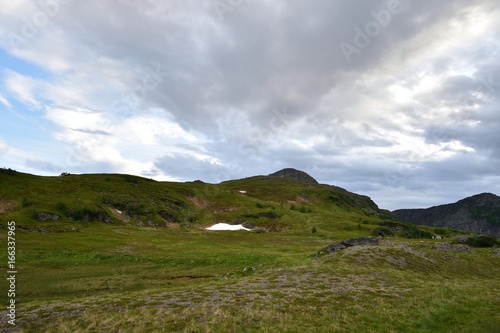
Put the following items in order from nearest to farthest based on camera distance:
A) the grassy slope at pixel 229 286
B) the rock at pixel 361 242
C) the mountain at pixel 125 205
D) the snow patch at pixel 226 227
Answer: the grassy slope at pixel 229 286 < the rock at pixel 361 242 < the mountain at pixel 125 205 < the snow patch at pixel 226 227

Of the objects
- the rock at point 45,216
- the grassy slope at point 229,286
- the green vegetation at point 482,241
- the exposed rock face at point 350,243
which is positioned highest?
the rock at point 45,216

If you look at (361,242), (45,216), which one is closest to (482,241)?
(361,242)

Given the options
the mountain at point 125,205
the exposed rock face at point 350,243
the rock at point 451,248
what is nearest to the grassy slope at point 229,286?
the mountain at point 125,205

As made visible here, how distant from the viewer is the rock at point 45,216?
84062 mm

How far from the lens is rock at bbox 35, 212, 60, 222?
84062 mm

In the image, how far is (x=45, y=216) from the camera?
85.5 m

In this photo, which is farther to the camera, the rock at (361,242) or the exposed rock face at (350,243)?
the rock at (361,242)

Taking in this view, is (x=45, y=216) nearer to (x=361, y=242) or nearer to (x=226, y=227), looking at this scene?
(x=226, y=227)

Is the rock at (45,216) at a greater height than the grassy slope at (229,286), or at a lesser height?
greater

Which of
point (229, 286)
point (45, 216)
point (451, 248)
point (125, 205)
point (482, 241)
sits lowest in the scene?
point (482, 241)

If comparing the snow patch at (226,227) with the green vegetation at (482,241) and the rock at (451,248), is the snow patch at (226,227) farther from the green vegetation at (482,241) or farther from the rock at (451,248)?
the rock at (451,248)

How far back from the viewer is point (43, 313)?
71.1 feet

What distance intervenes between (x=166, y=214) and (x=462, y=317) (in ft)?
343

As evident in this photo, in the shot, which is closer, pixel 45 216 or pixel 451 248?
pixel 451 248
